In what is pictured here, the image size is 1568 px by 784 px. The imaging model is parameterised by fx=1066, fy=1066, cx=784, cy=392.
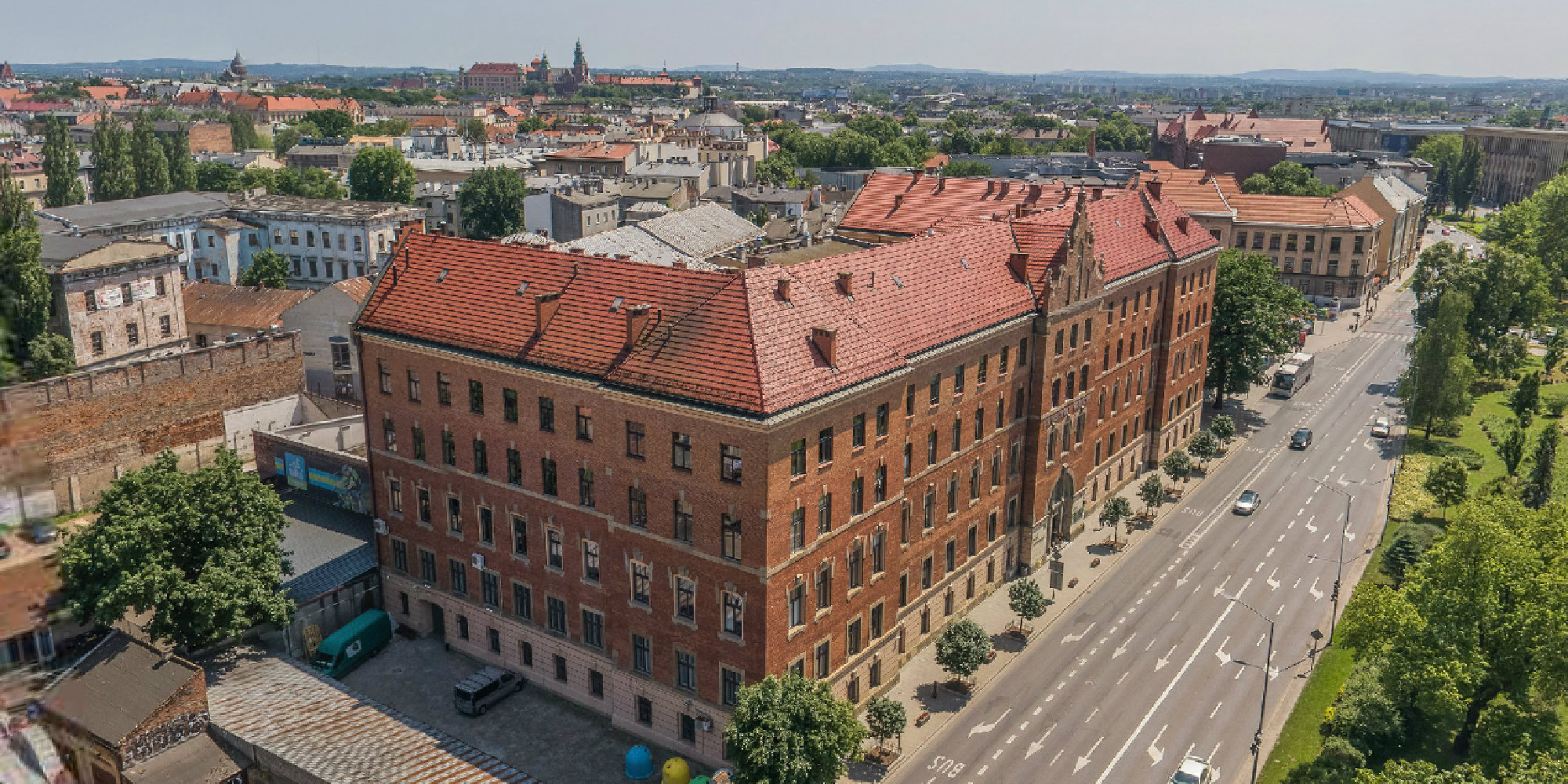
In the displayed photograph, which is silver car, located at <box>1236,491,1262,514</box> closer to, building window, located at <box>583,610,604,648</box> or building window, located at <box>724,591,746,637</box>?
building window, located at <box>724,591,746,637</box>

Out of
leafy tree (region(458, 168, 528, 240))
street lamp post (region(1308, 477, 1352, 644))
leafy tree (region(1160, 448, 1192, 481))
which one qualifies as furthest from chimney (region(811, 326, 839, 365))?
leafy tree (region(458, 168, 528, 240))

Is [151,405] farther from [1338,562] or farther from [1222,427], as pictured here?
[1338,562]

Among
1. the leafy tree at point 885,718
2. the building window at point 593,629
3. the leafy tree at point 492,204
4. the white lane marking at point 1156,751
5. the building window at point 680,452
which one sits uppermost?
the leafy tree at point 492,204

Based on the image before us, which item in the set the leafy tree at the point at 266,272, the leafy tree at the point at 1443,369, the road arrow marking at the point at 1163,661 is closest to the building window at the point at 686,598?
the road arrow marking at the point at 1163,661

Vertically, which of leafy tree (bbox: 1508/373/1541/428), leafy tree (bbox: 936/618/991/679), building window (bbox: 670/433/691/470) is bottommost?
leafy tree (bbox: 936/618/991/679)

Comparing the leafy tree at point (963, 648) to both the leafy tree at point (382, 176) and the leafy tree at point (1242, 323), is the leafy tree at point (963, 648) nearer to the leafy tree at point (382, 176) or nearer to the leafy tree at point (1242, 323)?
the leafy tree at point (1242, 323)
